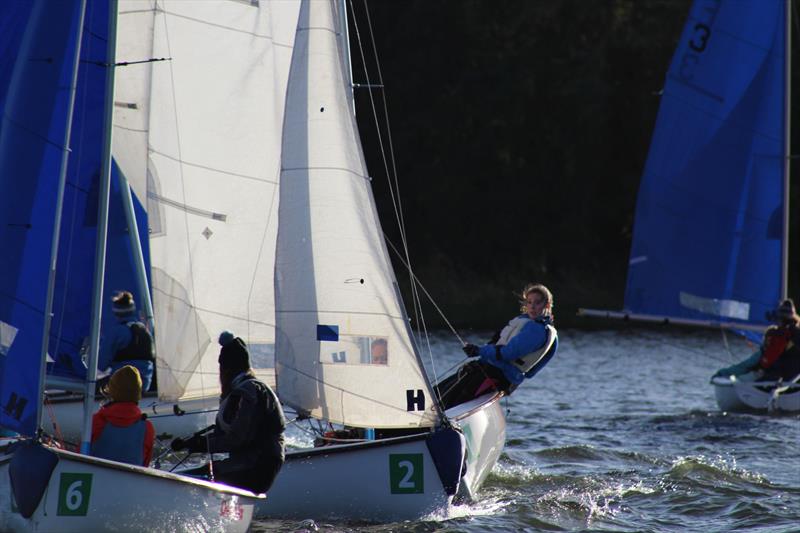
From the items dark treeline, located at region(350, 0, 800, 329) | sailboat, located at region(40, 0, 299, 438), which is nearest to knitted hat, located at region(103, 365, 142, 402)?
sailboat, located at region(40, 0, 299, 438)

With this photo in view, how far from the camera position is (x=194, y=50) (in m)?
11.0

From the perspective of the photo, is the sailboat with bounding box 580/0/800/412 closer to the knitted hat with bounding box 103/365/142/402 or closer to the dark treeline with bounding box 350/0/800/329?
the knitted hat with bounding box 103/365/142/402

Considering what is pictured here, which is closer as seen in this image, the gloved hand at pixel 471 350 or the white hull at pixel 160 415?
the gloved hand at pixel 471 350

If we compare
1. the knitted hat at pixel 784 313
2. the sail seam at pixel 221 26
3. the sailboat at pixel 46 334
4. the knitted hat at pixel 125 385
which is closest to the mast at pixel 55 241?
the sailboat at pixel 46 334

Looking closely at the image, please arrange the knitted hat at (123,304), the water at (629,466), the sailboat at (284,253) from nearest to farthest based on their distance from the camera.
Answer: the sailboat at (284,253)
the water at (629,466)
the knitted hat at (123,304)

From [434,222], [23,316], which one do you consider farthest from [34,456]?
[434,222]

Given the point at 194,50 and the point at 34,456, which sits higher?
the point at 194,50

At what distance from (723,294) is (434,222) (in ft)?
67.3

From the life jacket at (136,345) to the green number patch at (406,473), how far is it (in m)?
3.26

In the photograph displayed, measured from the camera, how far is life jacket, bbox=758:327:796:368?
618 inches

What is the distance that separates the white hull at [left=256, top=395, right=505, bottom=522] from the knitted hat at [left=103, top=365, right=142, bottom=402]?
141 cm

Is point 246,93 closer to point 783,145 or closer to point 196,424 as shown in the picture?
point 196,424

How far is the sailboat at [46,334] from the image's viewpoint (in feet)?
24.0

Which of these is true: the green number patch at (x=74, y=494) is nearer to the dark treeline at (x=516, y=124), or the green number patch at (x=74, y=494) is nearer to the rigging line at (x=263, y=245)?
the rigging line at (x=263, y=245)
